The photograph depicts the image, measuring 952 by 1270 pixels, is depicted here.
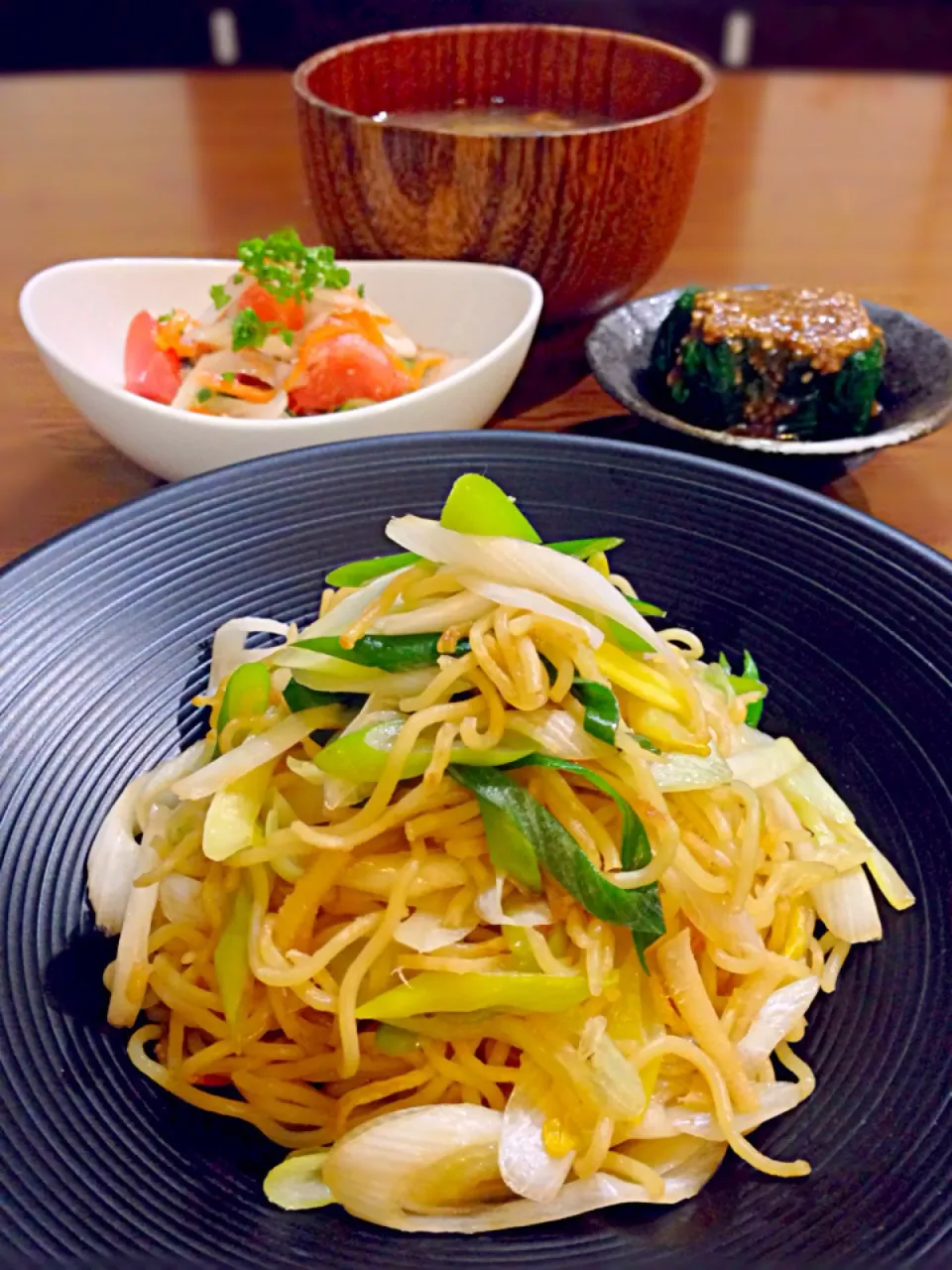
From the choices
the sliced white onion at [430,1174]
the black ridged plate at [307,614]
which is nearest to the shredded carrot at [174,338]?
the black ridged plate at [307,614]

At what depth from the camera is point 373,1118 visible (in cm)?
115

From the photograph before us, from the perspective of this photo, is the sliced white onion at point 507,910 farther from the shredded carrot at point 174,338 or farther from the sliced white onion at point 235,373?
the shredded carrot at point 174,338

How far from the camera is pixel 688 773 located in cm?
124

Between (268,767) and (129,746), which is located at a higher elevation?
(268,767)

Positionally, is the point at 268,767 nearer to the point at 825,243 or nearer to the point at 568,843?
the point at 568,843

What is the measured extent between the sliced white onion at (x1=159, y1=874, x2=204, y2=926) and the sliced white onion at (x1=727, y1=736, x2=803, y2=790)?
0.68 m

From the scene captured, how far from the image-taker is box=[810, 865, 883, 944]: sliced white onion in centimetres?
130

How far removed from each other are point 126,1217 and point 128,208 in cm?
303

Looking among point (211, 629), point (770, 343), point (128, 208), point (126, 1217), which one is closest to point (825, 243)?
point (770, 343)

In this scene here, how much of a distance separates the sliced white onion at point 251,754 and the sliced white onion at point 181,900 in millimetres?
104

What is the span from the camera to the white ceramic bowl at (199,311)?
5.94ft

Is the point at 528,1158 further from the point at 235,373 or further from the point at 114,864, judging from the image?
the point at 235,373

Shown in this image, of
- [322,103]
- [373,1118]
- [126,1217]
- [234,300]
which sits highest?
[322,103]

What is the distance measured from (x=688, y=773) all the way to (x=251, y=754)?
1.69 ft
